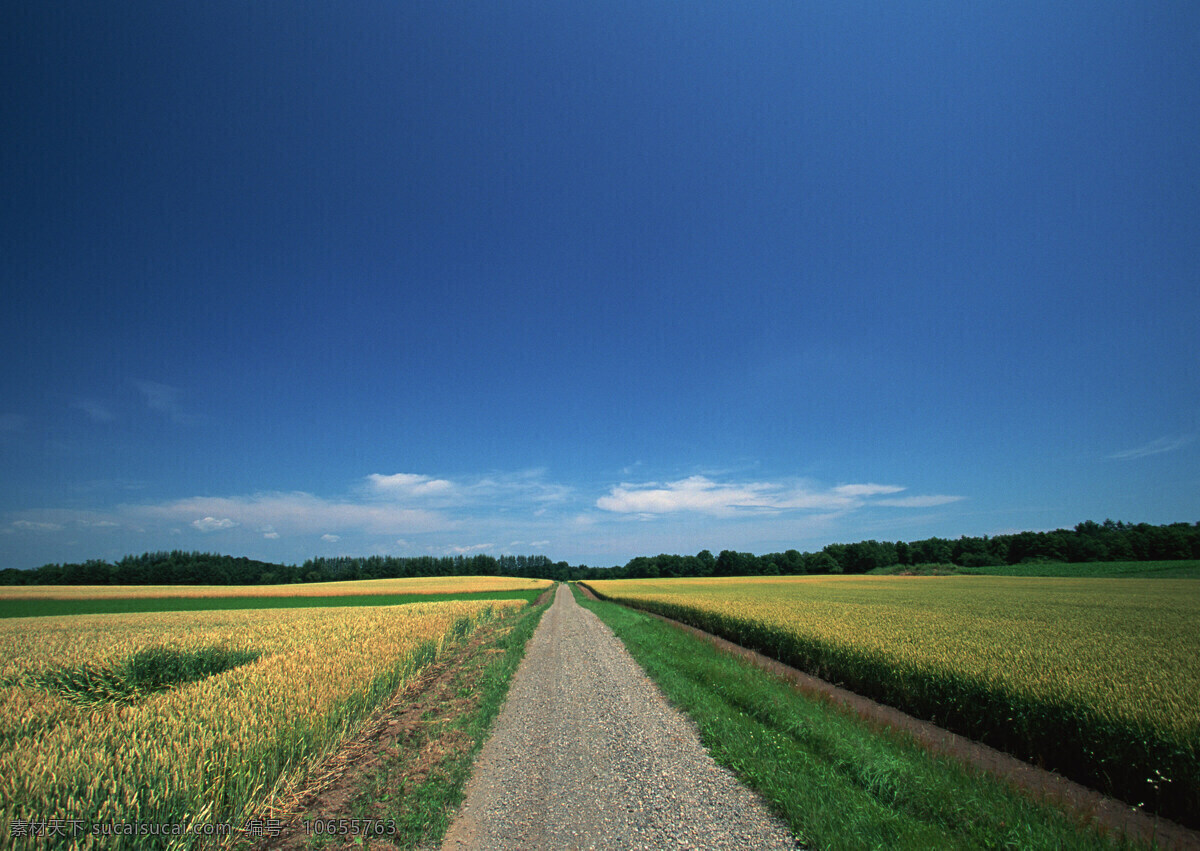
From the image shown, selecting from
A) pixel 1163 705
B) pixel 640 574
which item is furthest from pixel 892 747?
pixel 640 574

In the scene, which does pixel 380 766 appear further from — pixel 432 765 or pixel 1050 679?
pixel 1050 679

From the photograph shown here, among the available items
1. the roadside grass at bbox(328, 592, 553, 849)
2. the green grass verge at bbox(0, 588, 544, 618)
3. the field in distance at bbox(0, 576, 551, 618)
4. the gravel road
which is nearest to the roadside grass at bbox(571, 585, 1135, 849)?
the gravel road

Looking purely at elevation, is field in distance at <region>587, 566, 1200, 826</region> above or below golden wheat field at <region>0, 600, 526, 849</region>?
below

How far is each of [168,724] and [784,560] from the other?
143 m

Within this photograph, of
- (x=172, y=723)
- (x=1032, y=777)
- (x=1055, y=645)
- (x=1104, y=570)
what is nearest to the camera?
(x=172, y=723)

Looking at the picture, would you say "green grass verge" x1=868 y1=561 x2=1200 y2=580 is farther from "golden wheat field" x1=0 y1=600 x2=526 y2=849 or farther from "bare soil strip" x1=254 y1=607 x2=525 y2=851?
"golden wheat field" x1=0 y1=600 x2=526 y2=849

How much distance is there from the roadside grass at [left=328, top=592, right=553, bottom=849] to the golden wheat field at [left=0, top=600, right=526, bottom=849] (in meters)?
1.00

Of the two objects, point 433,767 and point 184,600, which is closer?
point 433,767

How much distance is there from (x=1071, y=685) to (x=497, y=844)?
10203mm

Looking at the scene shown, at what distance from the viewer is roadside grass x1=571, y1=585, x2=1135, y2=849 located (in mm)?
4660

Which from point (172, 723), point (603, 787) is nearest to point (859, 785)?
point (603, 787)

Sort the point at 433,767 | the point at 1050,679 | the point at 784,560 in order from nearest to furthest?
the point at 433,767, the point at 1050,679, the point at 784,560

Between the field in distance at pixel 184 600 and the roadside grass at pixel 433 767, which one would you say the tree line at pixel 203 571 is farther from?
the roadside grass at pixel 433 767

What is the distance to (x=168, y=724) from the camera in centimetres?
547
